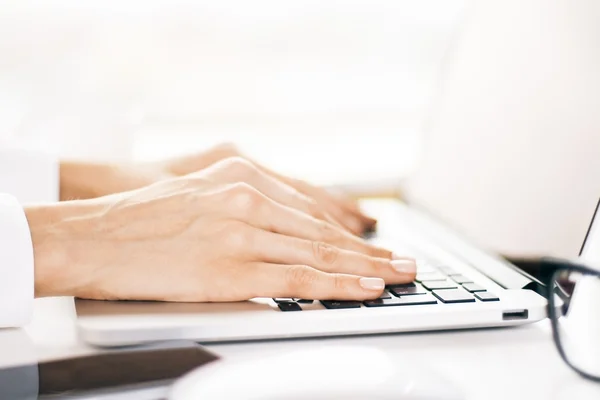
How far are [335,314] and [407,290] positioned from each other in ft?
0.25

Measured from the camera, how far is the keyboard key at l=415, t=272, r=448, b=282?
569mm

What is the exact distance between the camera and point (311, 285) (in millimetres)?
518

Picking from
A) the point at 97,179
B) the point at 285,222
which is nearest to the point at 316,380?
the point at 285,222

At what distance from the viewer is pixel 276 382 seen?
378mm

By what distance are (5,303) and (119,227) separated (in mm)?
92

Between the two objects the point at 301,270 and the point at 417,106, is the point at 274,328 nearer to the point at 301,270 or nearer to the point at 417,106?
the point at 301,270

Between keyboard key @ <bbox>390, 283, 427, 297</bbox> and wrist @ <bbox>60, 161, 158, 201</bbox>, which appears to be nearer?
keyboard key @ <bbox>390, 283, 427, 297</bbox>

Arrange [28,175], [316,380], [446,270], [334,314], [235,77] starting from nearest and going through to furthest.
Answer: [316,380] < [334,314] < [446,270] < [28,175] < [235,77]

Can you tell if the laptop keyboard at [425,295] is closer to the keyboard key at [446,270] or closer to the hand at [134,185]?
the keyboard key at [446,270]

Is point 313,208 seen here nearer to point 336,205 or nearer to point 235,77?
point 336,205

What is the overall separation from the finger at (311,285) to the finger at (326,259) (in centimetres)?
3

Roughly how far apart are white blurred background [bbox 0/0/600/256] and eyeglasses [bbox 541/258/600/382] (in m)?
0.11

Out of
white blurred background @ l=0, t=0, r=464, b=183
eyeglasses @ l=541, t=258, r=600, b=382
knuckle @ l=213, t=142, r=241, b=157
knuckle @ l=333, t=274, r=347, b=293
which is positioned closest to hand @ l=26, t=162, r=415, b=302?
knuckle @ l=333, t=274, r=347, b=293

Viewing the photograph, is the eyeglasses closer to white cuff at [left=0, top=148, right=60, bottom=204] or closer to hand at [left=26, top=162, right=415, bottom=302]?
hand at [left=26, top=162, right=415, bottom=302]
